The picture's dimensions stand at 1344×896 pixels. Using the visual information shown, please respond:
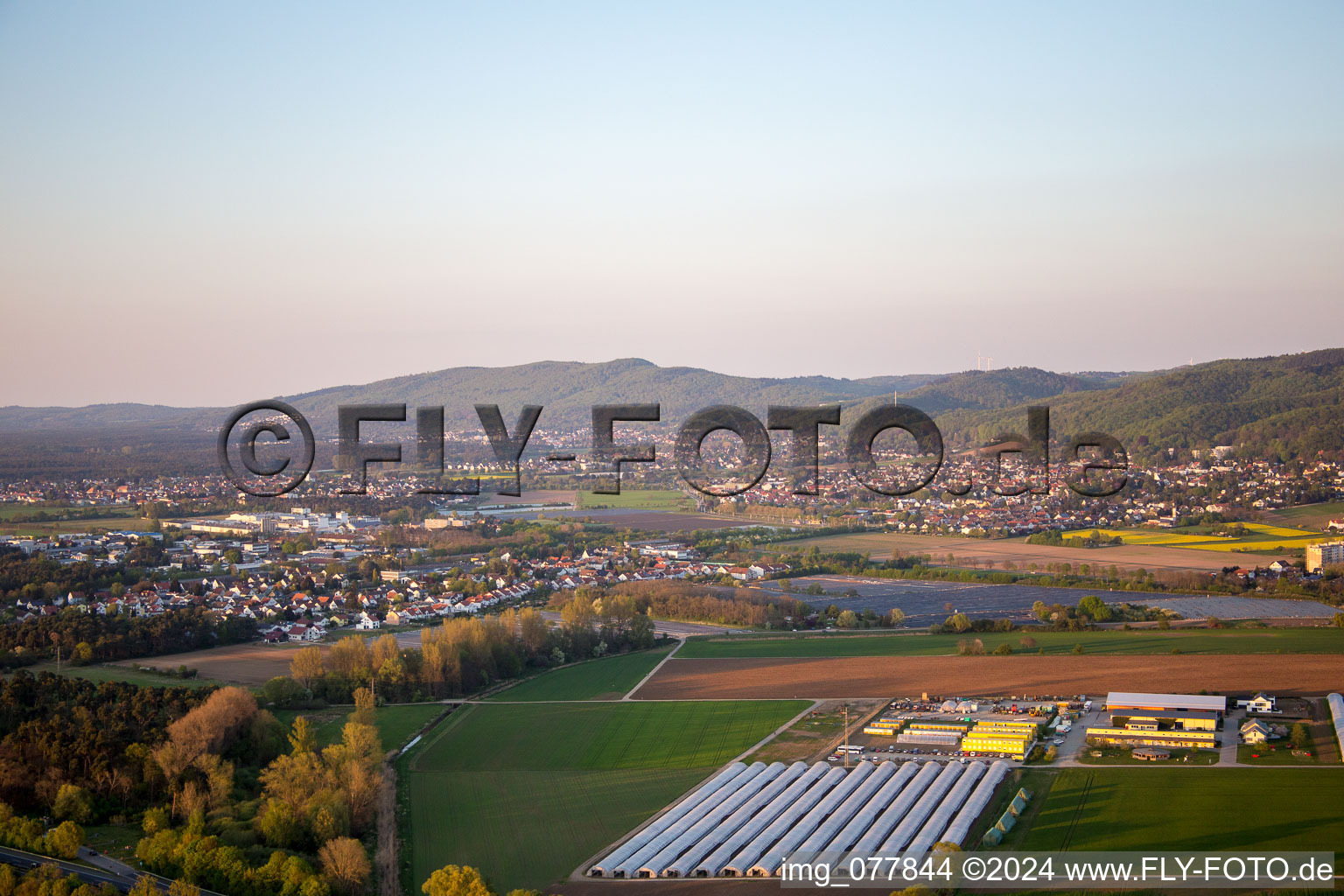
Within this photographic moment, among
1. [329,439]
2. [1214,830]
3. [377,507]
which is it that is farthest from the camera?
[329,439]

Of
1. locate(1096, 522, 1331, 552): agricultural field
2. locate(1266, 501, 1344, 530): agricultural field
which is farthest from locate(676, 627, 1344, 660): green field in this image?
locate(1266, 501, 1344, 530): agricultural field

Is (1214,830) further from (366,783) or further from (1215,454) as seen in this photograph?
(1215,454)

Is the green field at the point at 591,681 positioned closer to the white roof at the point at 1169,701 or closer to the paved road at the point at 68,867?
the white roof at the point at 1169,701

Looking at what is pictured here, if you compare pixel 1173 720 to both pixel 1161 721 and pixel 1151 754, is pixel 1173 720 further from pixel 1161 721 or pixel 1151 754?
pixel 1151 754

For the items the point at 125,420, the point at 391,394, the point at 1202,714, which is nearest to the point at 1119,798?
the point at 1202,714

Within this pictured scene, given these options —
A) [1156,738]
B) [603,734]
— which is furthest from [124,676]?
[1156,738]

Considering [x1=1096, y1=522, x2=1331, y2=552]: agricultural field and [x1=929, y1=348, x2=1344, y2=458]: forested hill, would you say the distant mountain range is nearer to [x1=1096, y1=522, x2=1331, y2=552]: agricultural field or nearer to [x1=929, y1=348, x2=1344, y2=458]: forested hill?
[x1=929, y1=348, x2=1344, y2=458]: forested hill
